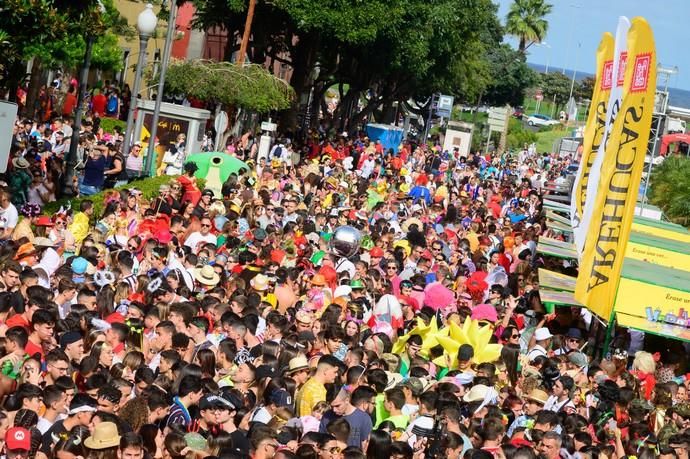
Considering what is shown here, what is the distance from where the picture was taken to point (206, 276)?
1463cm

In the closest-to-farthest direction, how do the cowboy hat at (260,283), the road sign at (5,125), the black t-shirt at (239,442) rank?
1. the black t-shirt at (239,442)
2. the road sign at (5,125)
3. the cowboy hat at (260,283)

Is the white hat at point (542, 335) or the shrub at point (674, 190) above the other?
the shrub at point (674, 190)

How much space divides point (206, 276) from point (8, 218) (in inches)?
117

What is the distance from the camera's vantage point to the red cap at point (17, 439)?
7.94m

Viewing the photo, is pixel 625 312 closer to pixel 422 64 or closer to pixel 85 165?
pixel 85 165

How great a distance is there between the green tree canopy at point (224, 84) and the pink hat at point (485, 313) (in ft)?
58.4

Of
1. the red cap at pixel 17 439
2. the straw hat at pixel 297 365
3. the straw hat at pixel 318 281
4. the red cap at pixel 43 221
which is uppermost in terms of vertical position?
the red cap at pixel 43 221

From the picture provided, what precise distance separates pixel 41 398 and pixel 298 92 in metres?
35.6

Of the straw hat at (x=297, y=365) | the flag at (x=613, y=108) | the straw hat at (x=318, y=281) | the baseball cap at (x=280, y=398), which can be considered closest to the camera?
the baseball cap at (x=280, y=398)

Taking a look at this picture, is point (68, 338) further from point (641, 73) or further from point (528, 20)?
point (528, 20)

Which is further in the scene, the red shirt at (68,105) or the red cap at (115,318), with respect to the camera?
the red shirt at (68,105)

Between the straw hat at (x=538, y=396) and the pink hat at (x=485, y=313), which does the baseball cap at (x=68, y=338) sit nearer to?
the straw hat at (x=538, y=396)

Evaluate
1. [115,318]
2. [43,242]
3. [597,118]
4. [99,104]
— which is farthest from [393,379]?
[99,104]

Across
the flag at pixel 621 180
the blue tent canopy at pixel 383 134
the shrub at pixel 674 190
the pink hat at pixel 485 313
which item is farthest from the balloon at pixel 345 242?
the blue tent canopy at pixel 383 134
